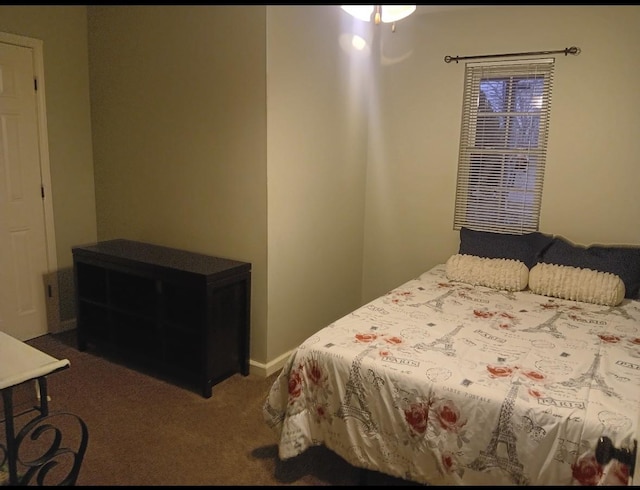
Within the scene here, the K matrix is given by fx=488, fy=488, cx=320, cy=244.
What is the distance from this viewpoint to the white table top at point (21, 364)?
1715 mm

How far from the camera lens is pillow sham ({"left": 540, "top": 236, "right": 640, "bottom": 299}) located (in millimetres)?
2873

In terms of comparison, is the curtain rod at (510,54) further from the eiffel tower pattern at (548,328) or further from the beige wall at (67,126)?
the beige wall at (67,126)

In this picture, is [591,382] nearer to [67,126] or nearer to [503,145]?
[503,145]

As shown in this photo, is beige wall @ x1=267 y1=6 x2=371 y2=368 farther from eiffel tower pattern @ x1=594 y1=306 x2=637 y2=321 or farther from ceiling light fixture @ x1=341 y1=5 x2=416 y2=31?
eiffel tower pattern @ x1=594 y1=306 x2=637 y2=321

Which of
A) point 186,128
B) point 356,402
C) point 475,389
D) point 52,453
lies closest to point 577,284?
point 475,389

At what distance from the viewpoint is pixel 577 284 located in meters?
2.83

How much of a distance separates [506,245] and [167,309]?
7.23 feet

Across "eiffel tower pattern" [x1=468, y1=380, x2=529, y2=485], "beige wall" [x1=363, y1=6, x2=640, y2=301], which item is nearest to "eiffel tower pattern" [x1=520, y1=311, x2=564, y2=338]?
"eiffel tower pattern" [x1=468, y1=380, x2=529, y2=485]

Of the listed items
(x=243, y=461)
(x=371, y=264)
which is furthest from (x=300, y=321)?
(x=243, y=461)

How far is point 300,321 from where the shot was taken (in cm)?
335

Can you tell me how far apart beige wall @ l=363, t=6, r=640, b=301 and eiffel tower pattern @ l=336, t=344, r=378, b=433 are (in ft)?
6.58

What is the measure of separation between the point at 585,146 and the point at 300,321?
2.19 metres

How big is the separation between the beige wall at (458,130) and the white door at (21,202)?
8.00ft

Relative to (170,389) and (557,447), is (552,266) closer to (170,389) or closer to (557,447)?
(557,447)
